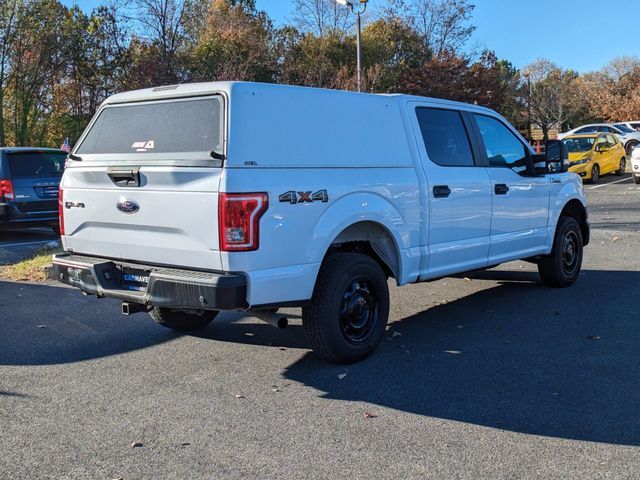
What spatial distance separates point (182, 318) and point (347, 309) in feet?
5.86

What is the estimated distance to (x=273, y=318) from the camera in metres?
4.70

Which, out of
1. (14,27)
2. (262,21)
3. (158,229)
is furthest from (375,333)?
(262,21)

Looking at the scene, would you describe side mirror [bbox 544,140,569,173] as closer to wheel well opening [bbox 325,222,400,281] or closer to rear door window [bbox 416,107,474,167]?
rear door window [bbox 416,107,474,167]

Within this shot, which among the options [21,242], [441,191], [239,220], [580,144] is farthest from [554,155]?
[580,144]

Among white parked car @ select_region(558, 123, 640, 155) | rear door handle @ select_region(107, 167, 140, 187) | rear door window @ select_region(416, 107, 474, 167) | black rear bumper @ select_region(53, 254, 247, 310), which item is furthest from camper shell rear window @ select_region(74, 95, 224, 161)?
white parked car @ select_region(558, 123, 640, 155)

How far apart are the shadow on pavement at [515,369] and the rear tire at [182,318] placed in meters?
1.27

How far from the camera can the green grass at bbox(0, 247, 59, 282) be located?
8.62 m

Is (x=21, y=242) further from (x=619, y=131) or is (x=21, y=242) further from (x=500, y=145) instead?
(x=619, y=131)

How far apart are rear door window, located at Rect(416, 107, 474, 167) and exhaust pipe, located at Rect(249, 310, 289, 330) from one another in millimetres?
2077

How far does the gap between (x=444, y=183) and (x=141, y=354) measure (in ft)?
9.67

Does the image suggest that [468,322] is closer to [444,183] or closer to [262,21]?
[444,183]

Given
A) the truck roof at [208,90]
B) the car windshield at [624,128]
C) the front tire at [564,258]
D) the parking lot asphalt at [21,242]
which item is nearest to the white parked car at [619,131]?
the car windshield at [624,128]

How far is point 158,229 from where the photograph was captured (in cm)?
460

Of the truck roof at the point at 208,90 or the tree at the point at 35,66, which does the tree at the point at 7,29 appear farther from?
the truck roof at the point at 208,90
